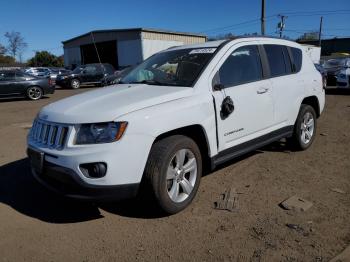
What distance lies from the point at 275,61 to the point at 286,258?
3211 mm

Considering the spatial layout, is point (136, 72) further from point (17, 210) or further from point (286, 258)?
point (286, 258)

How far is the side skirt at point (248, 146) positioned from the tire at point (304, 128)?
0.57ft

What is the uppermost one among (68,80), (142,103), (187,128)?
(142,103)

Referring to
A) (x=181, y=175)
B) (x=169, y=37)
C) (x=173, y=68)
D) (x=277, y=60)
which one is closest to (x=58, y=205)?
(x=181, y=175)

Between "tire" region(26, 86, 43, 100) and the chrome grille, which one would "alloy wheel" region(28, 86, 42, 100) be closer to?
"tire" region(26, 86, 43, 100)

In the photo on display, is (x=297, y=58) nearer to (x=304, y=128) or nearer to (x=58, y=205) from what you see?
(x=304, y=128)

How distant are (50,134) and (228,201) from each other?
82.4 inches

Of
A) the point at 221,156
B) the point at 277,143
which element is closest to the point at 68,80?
the point at 277,143

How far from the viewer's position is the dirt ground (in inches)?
130

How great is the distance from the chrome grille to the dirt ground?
83cm

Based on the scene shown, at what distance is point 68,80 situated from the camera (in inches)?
1039

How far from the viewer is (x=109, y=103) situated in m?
3.89

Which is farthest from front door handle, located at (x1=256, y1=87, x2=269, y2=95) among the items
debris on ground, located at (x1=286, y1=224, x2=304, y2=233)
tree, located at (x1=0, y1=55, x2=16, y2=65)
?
tree, located at (x1=0, y1=55, x2=16, y2=65)

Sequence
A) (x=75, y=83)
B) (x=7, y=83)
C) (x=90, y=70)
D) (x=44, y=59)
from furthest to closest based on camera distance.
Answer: (x=44, y=59), (x=90, y=70), (x=75, y=83), (x=7, y=83)
